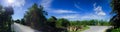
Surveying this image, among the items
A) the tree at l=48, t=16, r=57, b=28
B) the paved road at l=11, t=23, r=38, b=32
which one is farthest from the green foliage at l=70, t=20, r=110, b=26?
the paved road at l=11, t=23, r=38, b=32

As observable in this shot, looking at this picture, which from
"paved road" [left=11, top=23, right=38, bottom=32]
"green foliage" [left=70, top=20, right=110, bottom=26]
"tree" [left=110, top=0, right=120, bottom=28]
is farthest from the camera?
"tree" [left=110, top=0, right=120, bottom=28]

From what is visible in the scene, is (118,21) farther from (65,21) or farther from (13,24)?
(13,24)

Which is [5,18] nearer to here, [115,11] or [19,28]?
[19,28]

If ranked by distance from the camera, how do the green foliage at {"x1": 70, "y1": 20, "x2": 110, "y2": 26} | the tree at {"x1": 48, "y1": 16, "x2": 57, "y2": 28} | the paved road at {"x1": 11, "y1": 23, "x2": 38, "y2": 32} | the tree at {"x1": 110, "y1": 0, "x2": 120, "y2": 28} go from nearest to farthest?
1. the paved road at {"x1": 11, "y1": 23, "x2": 38, "y2": 32}
2. the tree at {"x1": 48, "y1": 16, "x2": 57, "y2": 28}
3. the green foliage at {"x1": 70, "y1": 20, "x2": 110, "y2": 26}
4. the tree at {"x1": 110, "y1": 0, "x2": 120, "y2": 28}

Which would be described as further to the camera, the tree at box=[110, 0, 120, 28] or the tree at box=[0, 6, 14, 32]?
the tree at box=[110, 0, 120, 28]

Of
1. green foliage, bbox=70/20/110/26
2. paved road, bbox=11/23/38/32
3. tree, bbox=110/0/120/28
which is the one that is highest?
tree, bbox=110/0/120/28

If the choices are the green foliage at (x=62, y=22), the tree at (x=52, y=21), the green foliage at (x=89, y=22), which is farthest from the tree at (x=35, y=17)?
the green foliage at (x=89, y=22)

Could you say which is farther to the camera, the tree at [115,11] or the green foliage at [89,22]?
the tree at [115,11]

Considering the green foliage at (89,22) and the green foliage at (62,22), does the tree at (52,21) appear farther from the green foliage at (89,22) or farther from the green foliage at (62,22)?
the green foliage at (89,22)

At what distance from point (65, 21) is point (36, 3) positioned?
6.05 feet

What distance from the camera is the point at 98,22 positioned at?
680 inches

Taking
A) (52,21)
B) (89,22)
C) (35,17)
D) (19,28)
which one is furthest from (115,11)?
(19,28)

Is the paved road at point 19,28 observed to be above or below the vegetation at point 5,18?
below

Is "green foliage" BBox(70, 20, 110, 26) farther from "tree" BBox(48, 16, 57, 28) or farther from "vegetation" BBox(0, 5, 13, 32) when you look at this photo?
"vegetation" BBox(0, 5, 13, 32)
